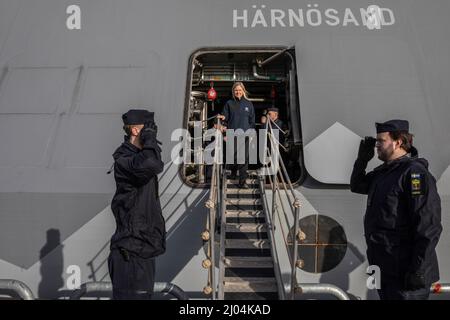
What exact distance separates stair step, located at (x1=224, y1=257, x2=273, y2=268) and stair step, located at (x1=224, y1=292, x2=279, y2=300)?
28cm

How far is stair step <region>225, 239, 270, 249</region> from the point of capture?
349 cm

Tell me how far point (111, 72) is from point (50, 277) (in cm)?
238

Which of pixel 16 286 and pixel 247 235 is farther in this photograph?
pixel 247 235

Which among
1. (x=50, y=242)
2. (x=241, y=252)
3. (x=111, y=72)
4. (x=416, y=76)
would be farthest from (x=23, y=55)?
(x=416, y=76)

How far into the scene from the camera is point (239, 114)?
15.3 feet

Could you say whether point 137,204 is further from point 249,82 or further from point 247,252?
point 249,82

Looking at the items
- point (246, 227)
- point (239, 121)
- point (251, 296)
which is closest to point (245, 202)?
point (246, 227)

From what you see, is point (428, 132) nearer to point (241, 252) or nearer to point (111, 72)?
point (241, 252)

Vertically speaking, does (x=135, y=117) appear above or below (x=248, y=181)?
above

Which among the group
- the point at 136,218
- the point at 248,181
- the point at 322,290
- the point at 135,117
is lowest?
the point at 322,290

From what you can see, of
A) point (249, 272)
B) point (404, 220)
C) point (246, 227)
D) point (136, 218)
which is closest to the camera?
point (404, 220)

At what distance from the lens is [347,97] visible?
434cm

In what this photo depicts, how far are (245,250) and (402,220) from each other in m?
1.50

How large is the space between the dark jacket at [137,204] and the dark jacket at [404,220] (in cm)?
150
